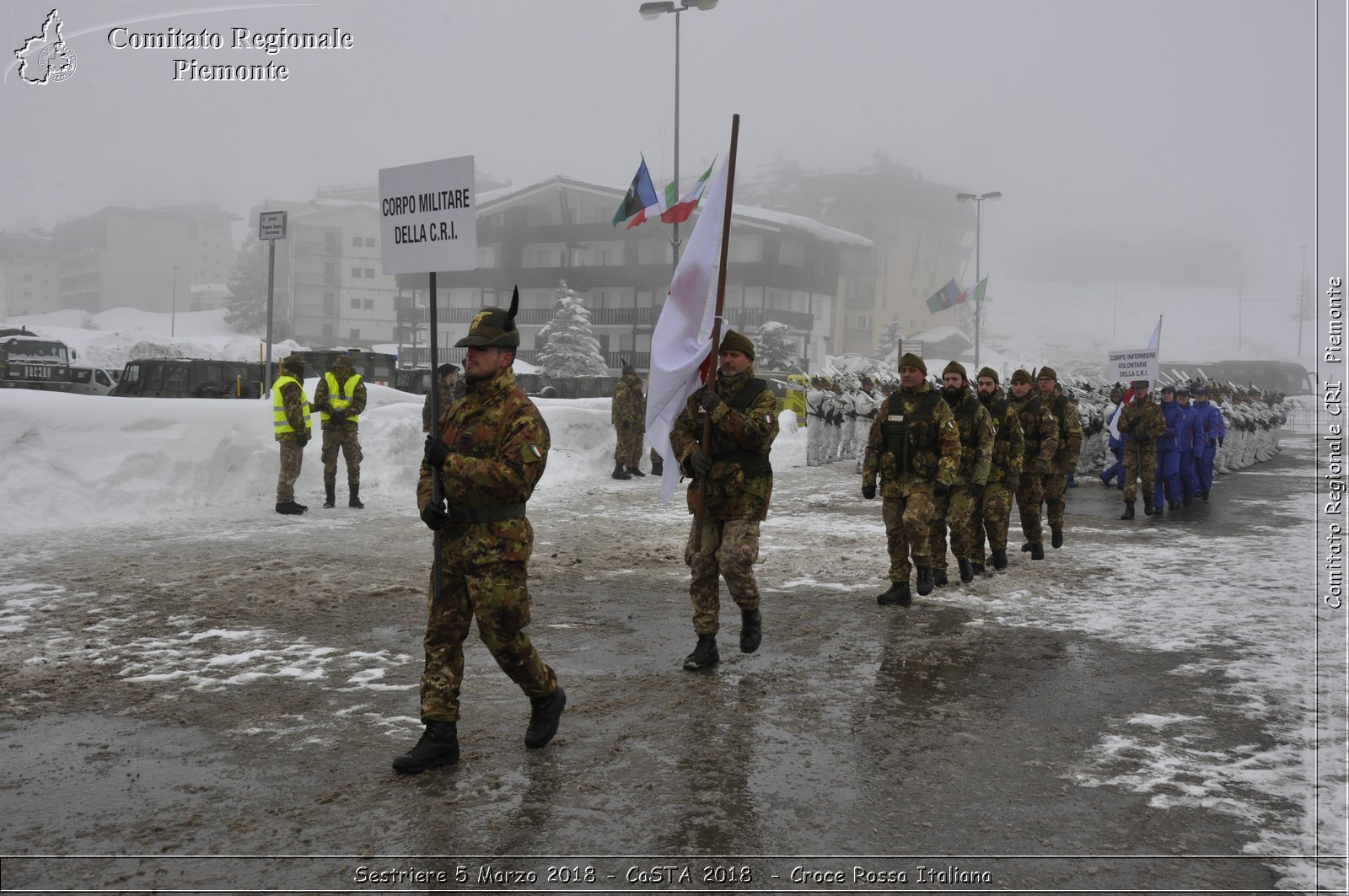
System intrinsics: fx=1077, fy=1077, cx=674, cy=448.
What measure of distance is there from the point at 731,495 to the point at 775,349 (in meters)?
53.6

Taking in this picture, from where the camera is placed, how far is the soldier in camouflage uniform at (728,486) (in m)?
6.77

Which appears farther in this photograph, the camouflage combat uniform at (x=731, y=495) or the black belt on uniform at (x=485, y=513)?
the camouflage combat uniform at (x=731, y=495)

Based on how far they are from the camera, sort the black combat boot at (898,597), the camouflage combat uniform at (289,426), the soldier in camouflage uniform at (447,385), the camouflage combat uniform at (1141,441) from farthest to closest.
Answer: the camouflage combat uniform at (1141,441)
the soldier in camouflage uniform at (447,385)
the camouflage combat uniform at (289,426)
the black combat boot at (898,597)

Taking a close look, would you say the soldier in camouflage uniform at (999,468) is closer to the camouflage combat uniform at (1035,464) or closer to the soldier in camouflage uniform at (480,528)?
the camouflage combat uniform at (1035,464)

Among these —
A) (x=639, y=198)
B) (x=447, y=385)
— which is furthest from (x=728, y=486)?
(x=639, y=198)

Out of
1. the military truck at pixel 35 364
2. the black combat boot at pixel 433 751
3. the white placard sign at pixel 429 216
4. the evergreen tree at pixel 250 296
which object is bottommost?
the black combat boot at pixel 433 751

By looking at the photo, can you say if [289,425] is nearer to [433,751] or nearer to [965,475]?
[965,475]

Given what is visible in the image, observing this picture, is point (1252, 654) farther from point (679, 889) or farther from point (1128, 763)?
point (679, 889)

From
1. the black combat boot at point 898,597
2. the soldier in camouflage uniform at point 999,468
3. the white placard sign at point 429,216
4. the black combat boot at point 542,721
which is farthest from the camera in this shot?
the soldier in camouflage uniform at point 999,468

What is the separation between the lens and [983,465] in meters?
9.79

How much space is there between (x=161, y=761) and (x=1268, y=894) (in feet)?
15.0

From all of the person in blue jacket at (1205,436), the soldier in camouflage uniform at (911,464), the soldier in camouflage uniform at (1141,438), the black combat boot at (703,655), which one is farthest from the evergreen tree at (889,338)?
the black combat boot at (703,655)

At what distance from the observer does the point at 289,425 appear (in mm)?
13781

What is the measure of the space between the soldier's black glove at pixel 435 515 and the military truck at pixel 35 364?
27.9 m
